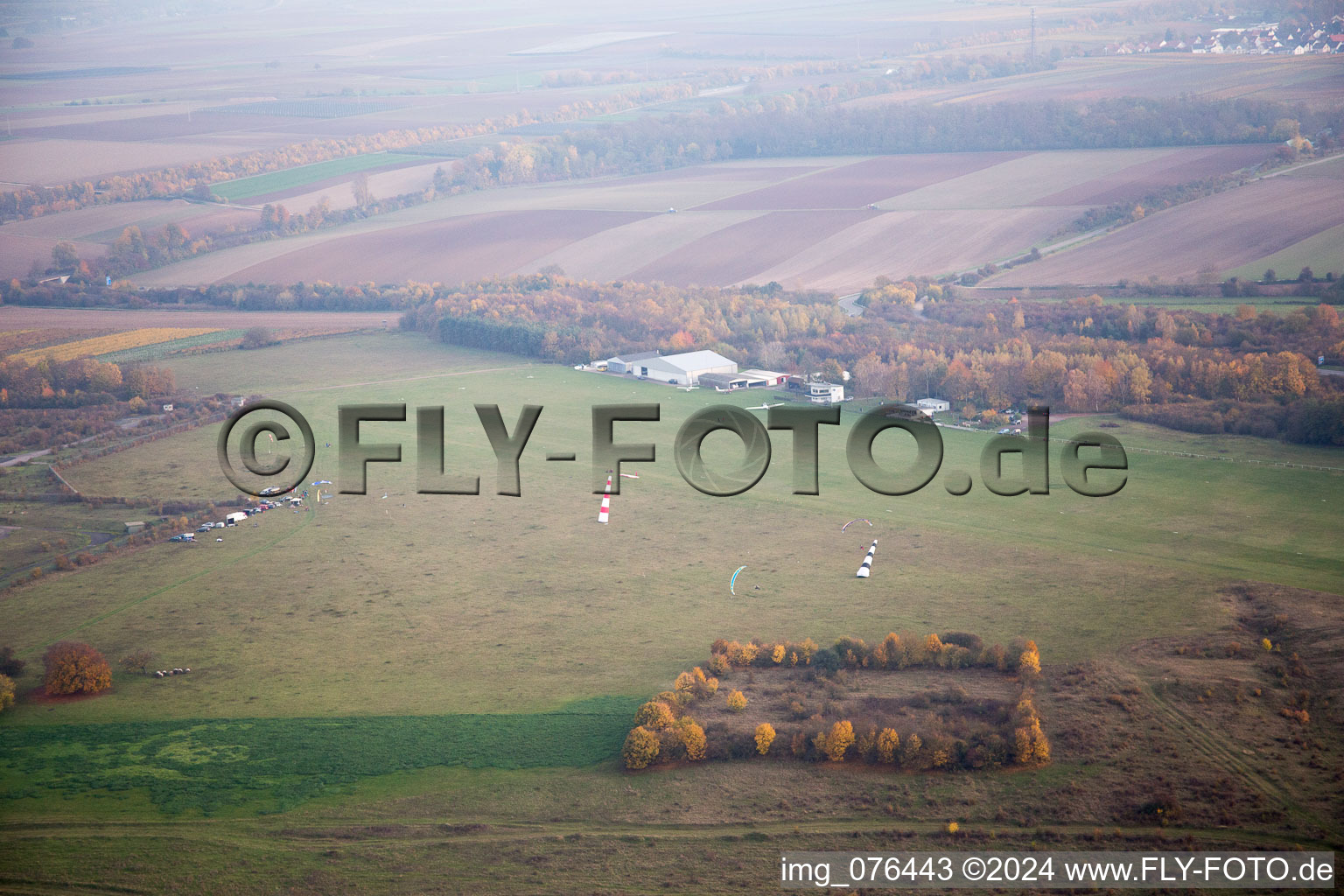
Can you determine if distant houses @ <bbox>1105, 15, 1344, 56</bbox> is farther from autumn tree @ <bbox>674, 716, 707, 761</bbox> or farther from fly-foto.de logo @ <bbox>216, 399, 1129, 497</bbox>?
autumn tree @ <bbox>674, 716, 707, 761</bbox>

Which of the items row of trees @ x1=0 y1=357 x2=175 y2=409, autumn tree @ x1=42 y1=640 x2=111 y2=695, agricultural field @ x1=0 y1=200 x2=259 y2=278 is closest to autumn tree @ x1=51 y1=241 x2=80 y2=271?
agricultural field @ x1=0 y1=200 x2=259 y2=278

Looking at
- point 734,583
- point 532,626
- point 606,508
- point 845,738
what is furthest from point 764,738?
point 606,508

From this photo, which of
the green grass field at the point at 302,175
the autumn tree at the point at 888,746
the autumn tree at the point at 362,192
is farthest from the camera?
the green grass field at the point at 302,175

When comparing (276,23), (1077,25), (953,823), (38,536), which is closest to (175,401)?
(38,536)

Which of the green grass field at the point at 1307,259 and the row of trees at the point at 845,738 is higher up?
the green grass field at the point at 1307,259

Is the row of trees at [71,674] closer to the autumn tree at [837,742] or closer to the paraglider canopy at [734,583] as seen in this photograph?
the paraglider canopy at [734,583]

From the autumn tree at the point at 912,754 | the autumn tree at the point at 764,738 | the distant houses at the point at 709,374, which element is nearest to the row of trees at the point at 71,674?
the autumn tree at the point at 764,738

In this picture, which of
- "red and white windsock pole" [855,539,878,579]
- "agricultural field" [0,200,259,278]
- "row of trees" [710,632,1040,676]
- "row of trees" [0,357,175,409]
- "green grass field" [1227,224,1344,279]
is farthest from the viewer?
"agricultural field" [0,200,259,278]

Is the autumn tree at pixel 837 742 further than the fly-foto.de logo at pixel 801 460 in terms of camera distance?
No
